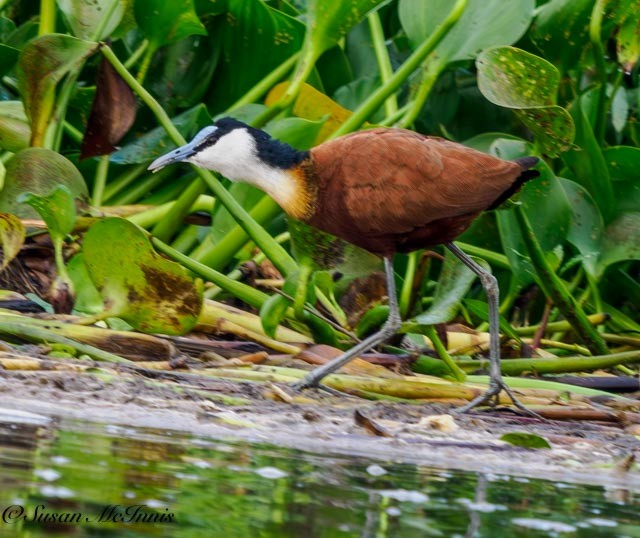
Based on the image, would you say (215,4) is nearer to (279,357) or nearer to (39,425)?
(279,357)

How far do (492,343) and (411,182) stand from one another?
2.32 ft

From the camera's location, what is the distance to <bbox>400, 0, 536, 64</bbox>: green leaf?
18.1 ft

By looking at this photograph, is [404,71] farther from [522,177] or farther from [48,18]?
[48,18]

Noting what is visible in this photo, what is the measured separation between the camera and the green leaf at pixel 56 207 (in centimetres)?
470

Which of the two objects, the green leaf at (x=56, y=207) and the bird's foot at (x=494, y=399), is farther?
the green leaf at (x=56, y=207)

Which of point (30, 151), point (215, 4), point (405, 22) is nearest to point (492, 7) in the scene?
point (405, 22)

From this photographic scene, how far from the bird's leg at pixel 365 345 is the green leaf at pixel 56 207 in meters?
1.07

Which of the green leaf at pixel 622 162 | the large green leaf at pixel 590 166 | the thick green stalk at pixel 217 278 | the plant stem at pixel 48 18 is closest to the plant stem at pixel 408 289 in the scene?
the thick green stalk at pixel 217 278

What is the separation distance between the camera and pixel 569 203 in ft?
18.5

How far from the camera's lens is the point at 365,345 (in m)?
4.82

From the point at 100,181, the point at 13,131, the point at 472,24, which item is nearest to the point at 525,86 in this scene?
the point at 472,24

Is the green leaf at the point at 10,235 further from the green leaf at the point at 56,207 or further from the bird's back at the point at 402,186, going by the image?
the bird's back at the point at 402,186

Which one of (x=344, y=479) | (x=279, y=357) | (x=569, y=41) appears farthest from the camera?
(x=569, y=41)

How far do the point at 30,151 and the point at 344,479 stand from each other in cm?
285
